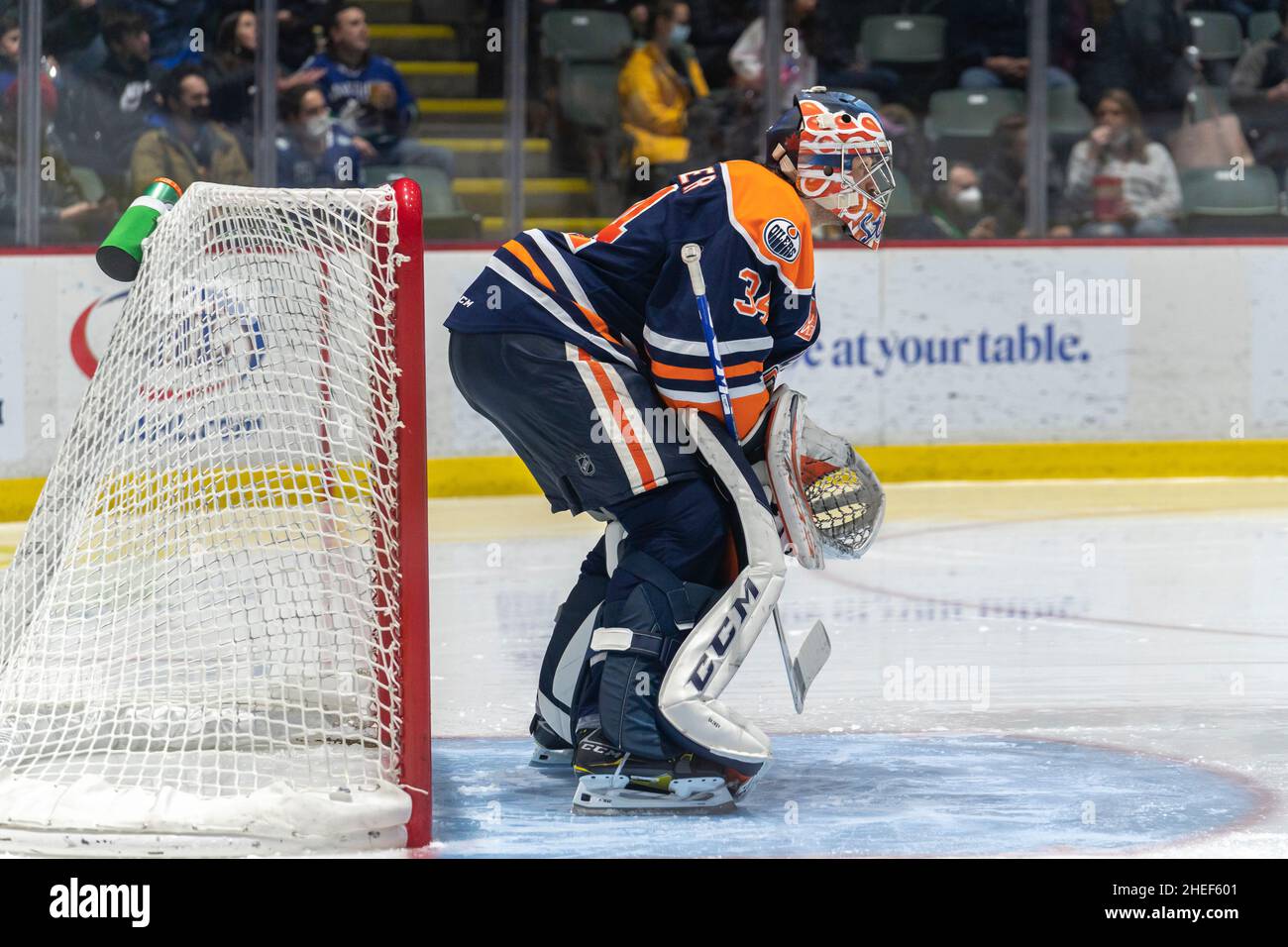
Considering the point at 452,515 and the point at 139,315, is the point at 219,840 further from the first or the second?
the point at 452,515

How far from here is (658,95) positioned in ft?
26.8

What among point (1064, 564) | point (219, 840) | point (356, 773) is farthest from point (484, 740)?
point (1064, 564)

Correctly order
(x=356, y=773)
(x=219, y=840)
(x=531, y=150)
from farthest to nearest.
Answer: (x=531, y=150) → (x=356, y=773) → (x=219, y=840)

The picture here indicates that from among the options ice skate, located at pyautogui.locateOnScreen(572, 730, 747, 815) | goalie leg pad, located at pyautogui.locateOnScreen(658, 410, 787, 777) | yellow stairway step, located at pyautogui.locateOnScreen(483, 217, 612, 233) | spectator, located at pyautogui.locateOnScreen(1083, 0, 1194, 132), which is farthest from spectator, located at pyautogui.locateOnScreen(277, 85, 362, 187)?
ice skate, located at pyautogui.locateOnScreen(572, 730, 747, 815)

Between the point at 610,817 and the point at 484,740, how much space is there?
679mm

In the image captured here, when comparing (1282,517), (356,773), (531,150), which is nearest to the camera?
(356,773)

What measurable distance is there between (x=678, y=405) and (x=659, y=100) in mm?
A: 5144

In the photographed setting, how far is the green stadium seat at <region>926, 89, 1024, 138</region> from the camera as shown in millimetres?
8234

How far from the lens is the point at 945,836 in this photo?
304 cm

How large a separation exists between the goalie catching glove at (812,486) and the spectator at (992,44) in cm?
514

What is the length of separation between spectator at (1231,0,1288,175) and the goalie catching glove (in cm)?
563

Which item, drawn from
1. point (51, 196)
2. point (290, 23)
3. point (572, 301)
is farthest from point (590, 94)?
point (572, 301)

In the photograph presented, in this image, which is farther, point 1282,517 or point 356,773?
point 1282,517

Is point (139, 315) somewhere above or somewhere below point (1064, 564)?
above
